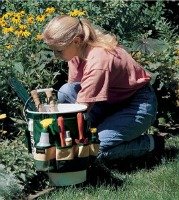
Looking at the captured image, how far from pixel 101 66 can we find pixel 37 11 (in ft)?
7.94

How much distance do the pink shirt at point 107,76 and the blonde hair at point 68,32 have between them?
72 millimetres

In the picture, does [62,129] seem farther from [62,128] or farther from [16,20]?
[16,20]

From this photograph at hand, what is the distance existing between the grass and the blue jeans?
16 cm

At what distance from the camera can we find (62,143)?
3635 millimetres

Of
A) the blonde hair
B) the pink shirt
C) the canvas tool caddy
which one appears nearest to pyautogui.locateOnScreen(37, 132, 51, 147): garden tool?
the canvas tool caddy

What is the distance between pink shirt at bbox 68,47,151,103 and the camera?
391cm

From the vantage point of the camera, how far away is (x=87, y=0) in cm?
635

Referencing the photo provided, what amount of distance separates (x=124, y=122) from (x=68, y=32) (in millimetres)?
769

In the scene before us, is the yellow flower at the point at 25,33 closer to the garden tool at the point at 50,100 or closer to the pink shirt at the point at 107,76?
the pink shirt at the point at 107,76

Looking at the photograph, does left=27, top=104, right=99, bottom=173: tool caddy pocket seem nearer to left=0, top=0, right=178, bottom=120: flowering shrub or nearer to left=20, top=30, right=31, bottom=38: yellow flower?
left=0, top=0, right=178, bottom=120: flowering shrub

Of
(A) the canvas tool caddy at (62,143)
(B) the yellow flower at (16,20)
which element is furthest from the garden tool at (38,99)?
(B) the yellow flower at (16,20)

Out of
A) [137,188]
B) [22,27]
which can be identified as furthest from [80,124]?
[22,27]

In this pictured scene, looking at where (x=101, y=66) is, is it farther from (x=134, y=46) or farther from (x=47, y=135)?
(x=134, y=46)

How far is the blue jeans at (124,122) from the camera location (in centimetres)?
429
